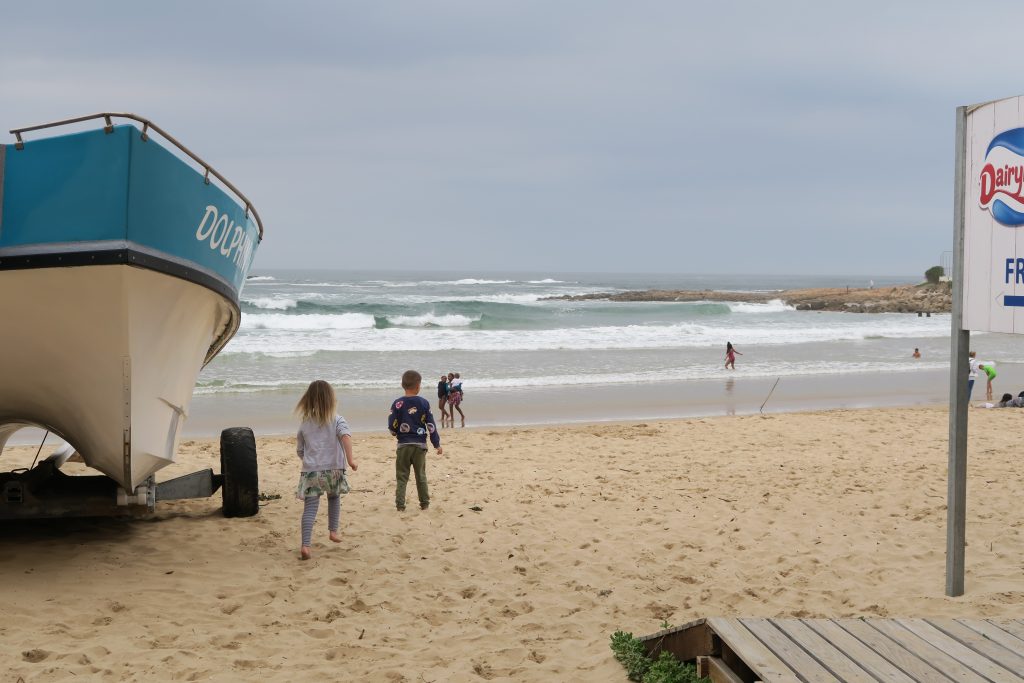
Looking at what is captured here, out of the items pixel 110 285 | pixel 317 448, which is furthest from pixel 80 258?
pixel 317 448

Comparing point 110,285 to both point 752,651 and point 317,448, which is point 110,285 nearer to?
point 317,448

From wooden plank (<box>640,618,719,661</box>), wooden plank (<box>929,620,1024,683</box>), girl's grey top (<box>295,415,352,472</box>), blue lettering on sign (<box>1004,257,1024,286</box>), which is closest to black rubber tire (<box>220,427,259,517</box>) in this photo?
girl's grey top (<box>295,415,352,472</box>)

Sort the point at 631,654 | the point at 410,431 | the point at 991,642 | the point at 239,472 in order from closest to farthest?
the point at 991,642
the point at 631,654
the point at 239,472
the point at 410,431

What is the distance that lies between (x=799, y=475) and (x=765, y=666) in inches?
237

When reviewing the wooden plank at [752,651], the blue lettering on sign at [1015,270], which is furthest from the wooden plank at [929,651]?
the blue lettering on sign at [1015,270]

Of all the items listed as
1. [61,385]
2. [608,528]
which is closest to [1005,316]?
[608,528]

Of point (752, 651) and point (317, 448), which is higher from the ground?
point (317, 448)

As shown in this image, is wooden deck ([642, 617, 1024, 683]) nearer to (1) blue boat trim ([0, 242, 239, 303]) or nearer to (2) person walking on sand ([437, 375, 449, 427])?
(1) blue boat trim ([0, 242, 239, 303])

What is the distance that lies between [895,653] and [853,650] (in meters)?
0.16

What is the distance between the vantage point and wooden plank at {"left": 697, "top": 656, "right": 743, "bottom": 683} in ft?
12.1

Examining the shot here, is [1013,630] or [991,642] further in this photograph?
[1013,630]

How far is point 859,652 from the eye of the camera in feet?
11.9

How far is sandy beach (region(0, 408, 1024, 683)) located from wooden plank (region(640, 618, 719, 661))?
25 cm

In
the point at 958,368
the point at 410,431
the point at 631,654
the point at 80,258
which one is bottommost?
the point at 631,654
